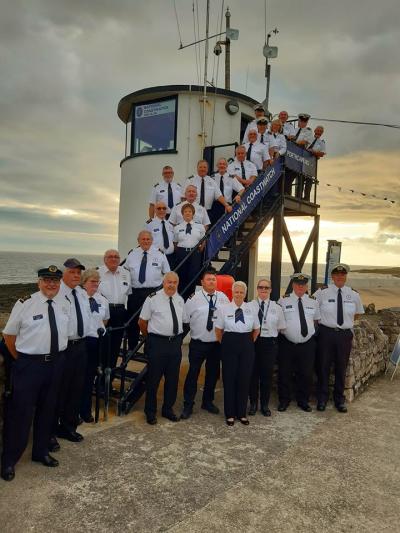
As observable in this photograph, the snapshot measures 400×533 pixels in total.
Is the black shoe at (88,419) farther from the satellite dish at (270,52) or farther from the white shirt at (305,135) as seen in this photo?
the satellite dish at (270,52)

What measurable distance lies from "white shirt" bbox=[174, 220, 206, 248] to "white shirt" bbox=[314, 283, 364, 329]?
210cm

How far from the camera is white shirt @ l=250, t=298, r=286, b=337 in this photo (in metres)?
5.77

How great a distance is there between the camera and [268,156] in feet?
30.8

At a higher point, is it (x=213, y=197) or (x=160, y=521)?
(x=213, y=197)

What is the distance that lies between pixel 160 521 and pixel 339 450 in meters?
2.30

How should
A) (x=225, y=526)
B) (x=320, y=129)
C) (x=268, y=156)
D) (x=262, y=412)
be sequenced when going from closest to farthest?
(x=225, y=526), (x=262, y=412), (x=268, y=156), (x=320, y=129)

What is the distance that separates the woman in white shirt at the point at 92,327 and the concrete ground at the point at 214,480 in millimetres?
274

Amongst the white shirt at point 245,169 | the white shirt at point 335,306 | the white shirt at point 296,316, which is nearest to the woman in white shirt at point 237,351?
the white shirt at point 296,316

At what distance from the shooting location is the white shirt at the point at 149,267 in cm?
634

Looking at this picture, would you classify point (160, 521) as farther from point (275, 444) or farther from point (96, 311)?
point (96, 311)

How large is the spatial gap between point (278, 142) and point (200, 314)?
5.45 metres

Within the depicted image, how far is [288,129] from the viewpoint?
10.7 metres

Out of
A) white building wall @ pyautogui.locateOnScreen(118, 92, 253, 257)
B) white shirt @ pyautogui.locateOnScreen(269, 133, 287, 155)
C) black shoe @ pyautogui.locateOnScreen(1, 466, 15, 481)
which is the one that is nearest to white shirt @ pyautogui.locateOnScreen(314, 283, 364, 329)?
black shoe @ pyautogui.locateOnScreen(1, 466, 15, 481)

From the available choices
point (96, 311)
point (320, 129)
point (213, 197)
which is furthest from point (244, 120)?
point (96, 311)
